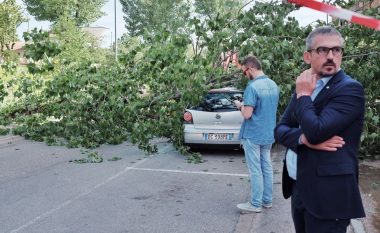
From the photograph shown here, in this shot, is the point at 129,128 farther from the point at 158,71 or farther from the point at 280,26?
the point at 280,26

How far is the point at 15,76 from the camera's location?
34.3ft

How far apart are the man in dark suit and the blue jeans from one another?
9.02 ft

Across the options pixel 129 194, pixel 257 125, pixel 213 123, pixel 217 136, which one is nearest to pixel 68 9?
pixel 213 123

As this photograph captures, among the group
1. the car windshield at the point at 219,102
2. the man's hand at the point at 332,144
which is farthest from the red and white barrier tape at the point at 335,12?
the car windshield at the point at 219,102

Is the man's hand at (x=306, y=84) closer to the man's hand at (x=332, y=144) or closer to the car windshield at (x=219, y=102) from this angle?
the man's hand at (x=332, y=144)

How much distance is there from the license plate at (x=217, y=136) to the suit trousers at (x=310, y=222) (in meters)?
6.40

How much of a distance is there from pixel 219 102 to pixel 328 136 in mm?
7120

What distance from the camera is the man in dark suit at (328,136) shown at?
2.18 m

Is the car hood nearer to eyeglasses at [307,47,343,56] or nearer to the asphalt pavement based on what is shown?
the asphalt pavement

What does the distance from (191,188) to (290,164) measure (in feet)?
13.5

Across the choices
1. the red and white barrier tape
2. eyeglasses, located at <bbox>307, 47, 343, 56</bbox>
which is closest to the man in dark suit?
eyeglasses, located at <bbox>307, 47, 343, 56</bbox>

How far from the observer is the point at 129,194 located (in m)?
6.20

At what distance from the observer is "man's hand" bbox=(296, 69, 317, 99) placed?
2.23 m

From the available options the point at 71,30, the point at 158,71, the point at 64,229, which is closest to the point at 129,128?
the point at 158,71
